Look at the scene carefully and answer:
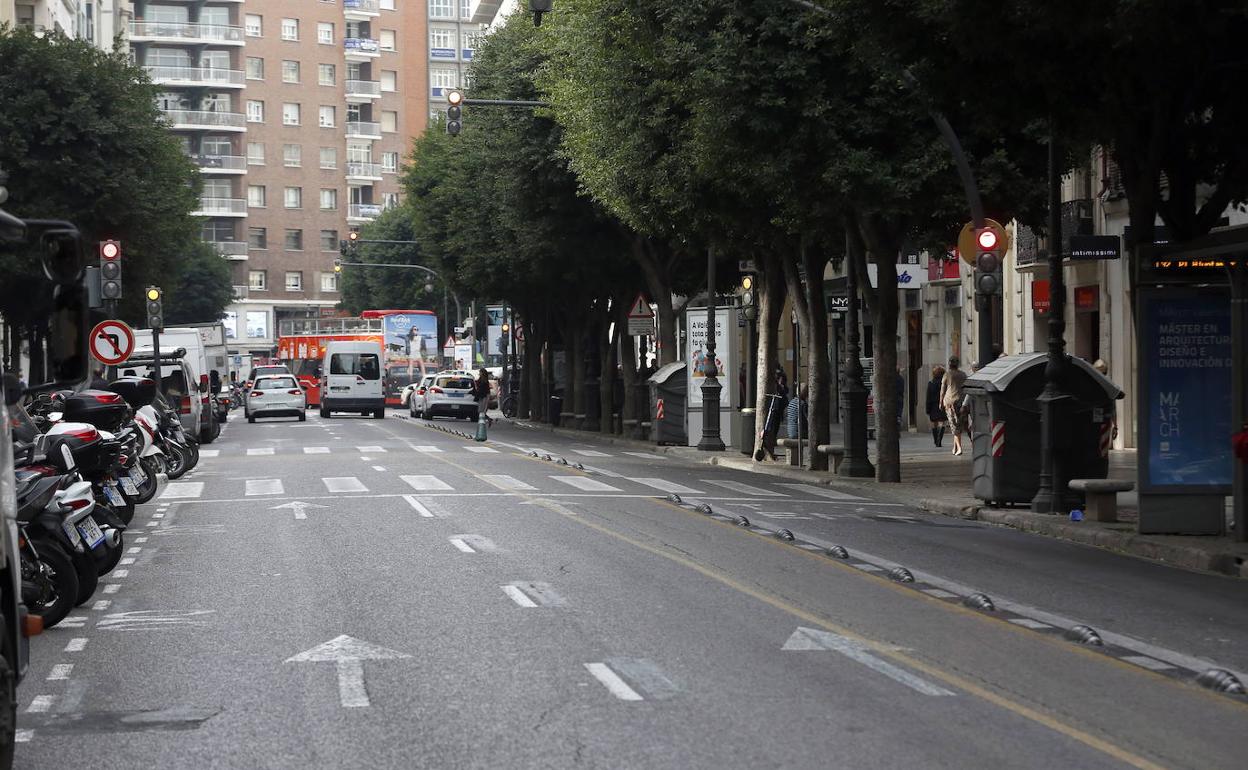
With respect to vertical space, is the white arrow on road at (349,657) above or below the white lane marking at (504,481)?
above

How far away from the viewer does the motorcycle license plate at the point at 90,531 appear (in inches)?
504

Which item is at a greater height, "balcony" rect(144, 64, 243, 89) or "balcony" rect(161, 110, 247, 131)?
"balcony" rect(144, 64, 243, 89)

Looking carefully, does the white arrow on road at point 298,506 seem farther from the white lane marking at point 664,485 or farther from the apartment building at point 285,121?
the apartment building at point 285,121

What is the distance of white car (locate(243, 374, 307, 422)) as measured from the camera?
203 feet

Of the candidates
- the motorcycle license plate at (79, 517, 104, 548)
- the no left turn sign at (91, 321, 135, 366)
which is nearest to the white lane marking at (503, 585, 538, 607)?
the motorcycle license plate at (79, 517, 104, 548)

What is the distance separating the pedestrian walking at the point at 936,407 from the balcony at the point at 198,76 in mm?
79212

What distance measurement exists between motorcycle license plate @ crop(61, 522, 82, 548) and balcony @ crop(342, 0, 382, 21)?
110247 millimetres

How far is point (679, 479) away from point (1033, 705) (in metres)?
19.5

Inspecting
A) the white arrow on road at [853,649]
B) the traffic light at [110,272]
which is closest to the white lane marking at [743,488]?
the traffic light at [110,272]

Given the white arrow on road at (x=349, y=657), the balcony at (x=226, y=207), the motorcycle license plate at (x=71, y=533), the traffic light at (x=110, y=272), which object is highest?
the balcony at (x=226, y=207)

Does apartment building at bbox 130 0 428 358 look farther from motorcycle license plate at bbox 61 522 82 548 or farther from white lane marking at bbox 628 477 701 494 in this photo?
motorcycle license plate at bbox 61 522 82 548

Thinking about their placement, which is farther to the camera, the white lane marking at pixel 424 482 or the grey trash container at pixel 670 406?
the grey trash container at pixel 670 406

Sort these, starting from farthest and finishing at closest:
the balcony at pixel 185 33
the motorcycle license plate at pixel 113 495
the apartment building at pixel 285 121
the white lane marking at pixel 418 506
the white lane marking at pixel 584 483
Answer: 1. the apartment building at pixel 285 121
2. the balcony at pixel 185 33
3. the white lane marking at pixel 584 483
4. the white lane marking at pixel 418 506
5. the motorcycle license plate at pixel 113 495

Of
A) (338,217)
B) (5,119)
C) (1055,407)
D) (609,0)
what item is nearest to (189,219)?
(5,119)
